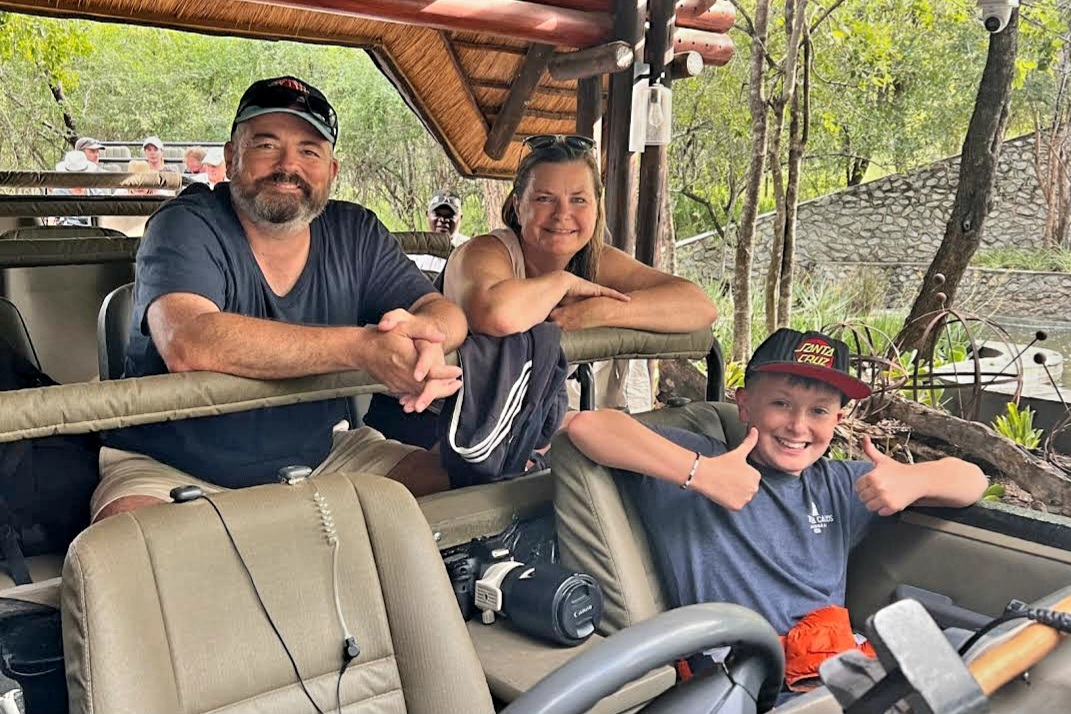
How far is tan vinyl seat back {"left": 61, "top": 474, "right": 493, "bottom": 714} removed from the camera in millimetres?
1307

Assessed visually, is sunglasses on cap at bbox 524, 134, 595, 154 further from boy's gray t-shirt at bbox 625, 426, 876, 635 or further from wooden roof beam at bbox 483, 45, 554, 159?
wooden roof beam at bbox 483, 45, 554, 159

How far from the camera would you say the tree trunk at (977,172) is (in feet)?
17.7

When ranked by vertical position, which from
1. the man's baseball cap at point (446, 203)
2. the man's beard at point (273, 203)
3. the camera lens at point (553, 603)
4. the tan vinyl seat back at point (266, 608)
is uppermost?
the man's baseball cap at point (446, 203)

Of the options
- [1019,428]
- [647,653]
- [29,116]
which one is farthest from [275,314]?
[29,116]

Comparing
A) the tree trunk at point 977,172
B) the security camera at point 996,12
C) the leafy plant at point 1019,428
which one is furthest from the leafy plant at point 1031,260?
the security camera at point 996,12

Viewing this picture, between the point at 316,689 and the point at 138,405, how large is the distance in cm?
49

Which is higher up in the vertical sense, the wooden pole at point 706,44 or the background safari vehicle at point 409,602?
the wooden pole at point 706,44

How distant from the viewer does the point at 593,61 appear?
4.48 metres

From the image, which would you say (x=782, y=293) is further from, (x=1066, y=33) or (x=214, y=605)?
(x=214, y=605)

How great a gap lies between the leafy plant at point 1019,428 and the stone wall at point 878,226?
635 centimetres

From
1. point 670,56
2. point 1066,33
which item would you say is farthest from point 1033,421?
point 1066,33

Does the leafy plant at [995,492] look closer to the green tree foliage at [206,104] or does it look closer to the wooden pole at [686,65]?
the wooden pole at [686,65]

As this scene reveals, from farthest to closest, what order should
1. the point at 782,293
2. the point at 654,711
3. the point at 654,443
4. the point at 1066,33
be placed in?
the point at 1066,33 → the point at 782,293 → the point at 654,443 → the point at 654,711

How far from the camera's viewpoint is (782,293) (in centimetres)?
734
